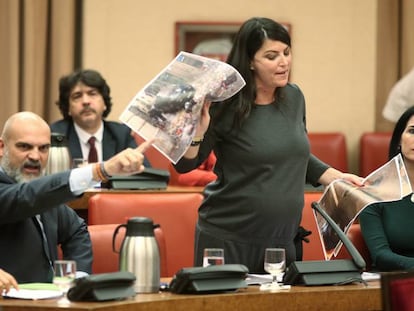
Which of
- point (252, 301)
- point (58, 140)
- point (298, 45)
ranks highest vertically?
point (298, 45)

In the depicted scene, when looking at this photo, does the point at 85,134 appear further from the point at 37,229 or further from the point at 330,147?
the point at 37,229

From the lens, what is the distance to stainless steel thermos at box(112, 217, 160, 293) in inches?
127

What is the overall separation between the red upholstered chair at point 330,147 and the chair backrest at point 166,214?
269 cm

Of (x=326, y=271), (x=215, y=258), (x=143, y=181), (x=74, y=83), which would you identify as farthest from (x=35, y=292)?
(x=74, y=83)

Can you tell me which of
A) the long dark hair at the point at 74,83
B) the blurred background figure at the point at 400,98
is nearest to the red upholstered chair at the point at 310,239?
the long dark hair at the point at 74,83

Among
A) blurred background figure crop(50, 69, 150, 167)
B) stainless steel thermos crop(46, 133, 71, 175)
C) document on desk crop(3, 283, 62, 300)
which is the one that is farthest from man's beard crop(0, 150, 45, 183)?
blurred background figure crop(50, 69, 150, 167)

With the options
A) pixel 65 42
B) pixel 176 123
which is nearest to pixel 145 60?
pixel 65 42

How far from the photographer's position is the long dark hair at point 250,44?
12.7 ft

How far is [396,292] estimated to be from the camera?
2625 millimetres

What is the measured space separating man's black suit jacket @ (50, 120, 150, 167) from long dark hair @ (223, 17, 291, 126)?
2366 mm

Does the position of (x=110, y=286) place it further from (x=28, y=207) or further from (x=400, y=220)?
(x=400, y=220)

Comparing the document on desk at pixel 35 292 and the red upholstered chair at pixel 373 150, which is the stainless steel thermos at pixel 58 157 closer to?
the document on desk at pixel 35 292

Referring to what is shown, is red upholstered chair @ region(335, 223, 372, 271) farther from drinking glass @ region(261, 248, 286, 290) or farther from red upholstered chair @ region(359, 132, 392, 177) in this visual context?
red upholstered chair @ region(359, 132, 392, 177)

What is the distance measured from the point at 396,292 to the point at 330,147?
4.61 meters
